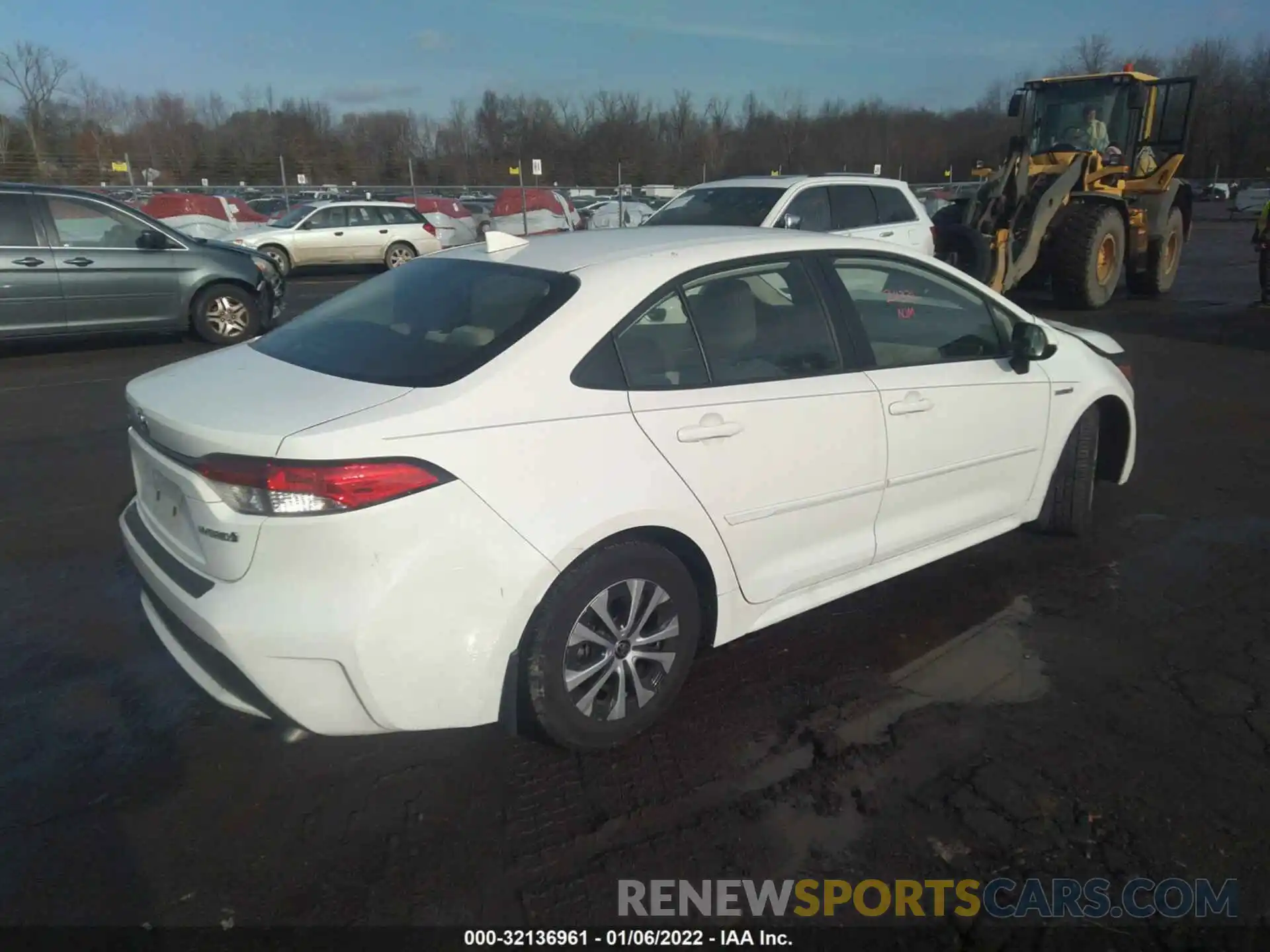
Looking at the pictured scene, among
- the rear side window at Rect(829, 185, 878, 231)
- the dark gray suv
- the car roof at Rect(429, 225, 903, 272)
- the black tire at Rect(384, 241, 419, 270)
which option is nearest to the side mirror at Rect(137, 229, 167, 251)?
the dark gray suv

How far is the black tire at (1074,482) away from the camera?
15.3ft

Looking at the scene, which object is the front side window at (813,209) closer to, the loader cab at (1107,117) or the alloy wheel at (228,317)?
the loader cab at (1107,117)

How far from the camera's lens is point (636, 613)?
308cm

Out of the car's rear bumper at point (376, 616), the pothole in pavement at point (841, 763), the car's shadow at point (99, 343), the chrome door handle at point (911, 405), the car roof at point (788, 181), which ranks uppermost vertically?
the car roof at point (788, 181)

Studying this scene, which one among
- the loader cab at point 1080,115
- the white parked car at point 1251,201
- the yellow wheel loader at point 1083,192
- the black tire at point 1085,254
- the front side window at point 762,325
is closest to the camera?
the front side window at point 762,325

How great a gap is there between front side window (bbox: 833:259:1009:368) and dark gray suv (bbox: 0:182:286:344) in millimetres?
8668

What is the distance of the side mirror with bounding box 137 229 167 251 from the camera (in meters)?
10.4

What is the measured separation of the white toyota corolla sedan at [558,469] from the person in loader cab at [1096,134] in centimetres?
1103

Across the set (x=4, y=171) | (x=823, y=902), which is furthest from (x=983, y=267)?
(x=4, y=171)

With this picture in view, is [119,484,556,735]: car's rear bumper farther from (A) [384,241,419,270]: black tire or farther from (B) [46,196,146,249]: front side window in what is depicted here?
(A) [384,241,419,270]: black tire

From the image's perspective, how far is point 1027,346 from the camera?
413 cm

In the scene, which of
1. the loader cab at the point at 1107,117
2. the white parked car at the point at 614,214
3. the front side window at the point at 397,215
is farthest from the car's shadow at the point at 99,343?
the white parked car at the point at 614,214

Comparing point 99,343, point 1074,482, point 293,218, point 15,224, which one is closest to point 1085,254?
point 1074,482

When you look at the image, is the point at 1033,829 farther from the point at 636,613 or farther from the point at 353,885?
the point at 353,885
